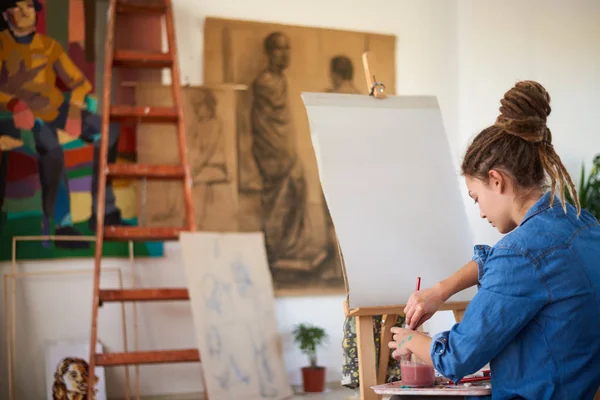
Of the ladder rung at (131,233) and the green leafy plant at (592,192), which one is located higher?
the green leafy plant at (592,192)

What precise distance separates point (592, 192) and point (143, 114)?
231cm

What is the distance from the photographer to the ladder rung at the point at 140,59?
3.28 meters

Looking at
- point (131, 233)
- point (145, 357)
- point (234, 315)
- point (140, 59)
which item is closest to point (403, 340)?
point (145, 357)

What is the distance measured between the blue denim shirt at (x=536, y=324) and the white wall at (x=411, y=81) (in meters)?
2.59

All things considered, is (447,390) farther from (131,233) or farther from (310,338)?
(310,338)

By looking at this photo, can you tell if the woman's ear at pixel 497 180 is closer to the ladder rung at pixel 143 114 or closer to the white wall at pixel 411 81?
the ladder rung at pixel 143 114

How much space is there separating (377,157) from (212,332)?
56.5 inches

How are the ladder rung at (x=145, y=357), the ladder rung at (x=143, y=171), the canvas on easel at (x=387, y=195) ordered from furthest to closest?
the ladder rung at (x=143, y=171)
the ladder rung at (x=145, y=357)
the canvas on easel at (x=387, y=195)

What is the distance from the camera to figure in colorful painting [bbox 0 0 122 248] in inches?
138

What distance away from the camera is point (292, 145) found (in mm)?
3982

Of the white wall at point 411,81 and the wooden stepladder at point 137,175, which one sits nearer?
the wooden stepladder at point 137,175

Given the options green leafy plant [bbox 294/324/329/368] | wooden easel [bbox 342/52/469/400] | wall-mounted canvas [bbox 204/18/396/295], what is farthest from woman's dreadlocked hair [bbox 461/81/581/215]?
wall-mounted canvas [bbox 204/18/396/295]

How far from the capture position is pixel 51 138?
11.6 ft

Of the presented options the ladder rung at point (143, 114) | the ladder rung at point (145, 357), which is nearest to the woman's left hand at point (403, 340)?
the ladder rung at point (145, 357)
